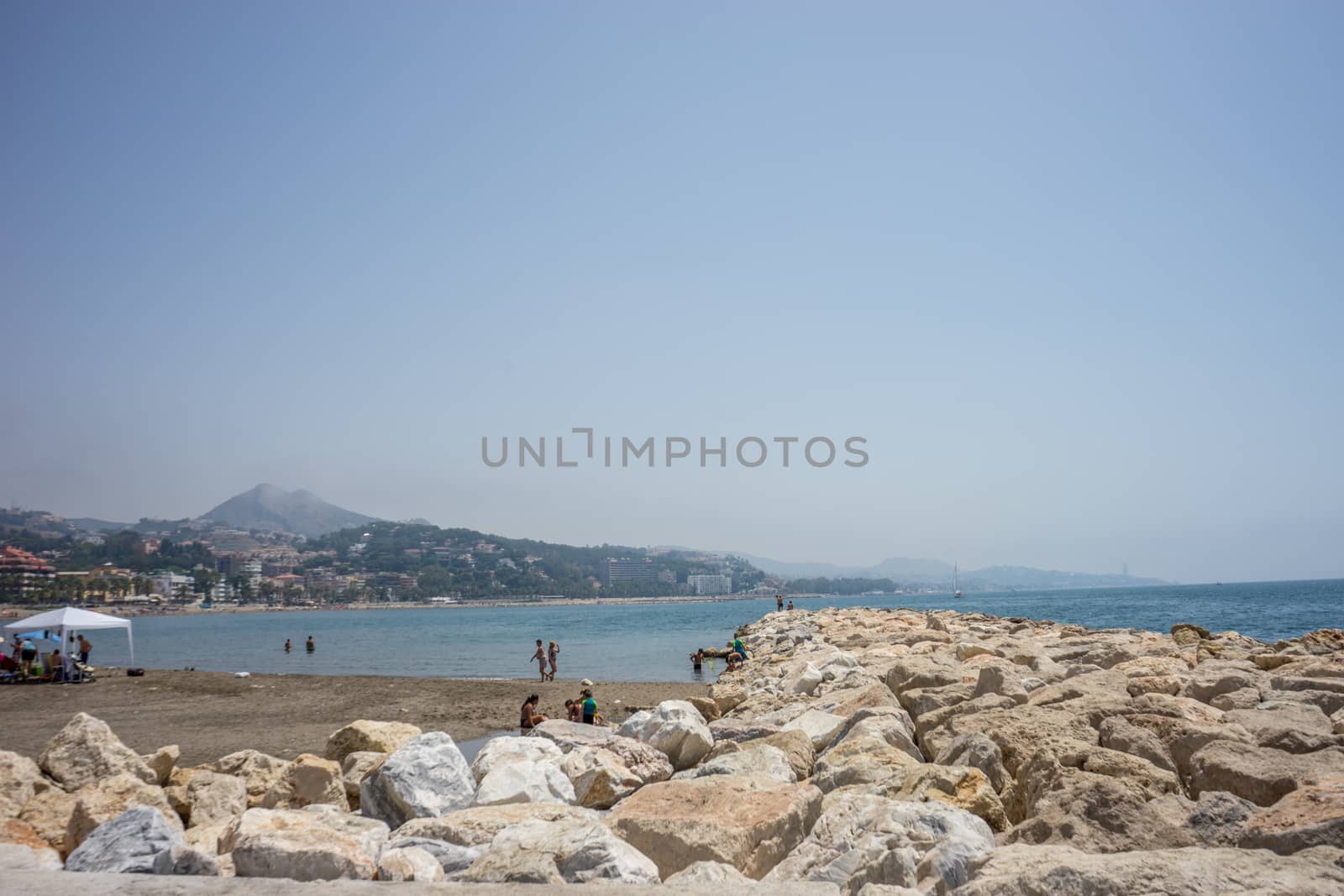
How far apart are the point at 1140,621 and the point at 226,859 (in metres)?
48.1

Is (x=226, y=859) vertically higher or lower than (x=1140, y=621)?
higher

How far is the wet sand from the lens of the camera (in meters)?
12.6

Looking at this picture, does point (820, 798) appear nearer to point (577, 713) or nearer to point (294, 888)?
point (294, 888)

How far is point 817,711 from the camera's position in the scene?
311 inches

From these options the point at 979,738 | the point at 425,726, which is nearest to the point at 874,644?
the point at 425,726

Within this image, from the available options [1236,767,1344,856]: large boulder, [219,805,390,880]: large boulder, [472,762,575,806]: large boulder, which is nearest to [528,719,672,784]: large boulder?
[472,762,575,806]: large boulder

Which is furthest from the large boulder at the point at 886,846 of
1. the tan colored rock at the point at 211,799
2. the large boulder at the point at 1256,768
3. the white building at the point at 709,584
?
the white building at the point at 709,584

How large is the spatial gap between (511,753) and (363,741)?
1.74 metres

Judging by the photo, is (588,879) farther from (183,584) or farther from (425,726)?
(183,584)

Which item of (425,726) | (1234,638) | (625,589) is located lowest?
(625,589)

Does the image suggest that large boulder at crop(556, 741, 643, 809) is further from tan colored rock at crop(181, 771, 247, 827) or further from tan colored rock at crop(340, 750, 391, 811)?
tan colored rock at crop(181, 771, 247, 827)

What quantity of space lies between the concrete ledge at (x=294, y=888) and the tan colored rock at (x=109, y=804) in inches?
74.5

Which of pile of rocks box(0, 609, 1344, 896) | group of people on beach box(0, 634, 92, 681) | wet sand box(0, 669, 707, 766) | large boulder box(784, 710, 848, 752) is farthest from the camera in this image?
group of people on beach box(0, 634, 92, 681)

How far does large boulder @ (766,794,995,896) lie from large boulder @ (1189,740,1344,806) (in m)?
1.42
